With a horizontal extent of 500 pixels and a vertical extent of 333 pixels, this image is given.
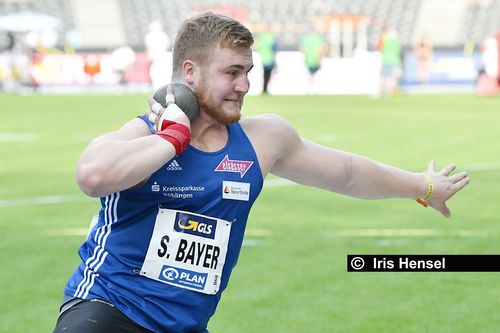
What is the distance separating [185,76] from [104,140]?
47 cm

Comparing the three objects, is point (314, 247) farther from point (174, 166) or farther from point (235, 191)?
point (174, 166)

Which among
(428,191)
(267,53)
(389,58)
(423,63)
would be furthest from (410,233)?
(423,63)

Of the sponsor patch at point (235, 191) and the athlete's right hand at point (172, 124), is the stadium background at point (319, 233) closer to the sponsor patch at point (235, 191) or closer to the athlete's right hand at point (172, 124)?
the sponsor patch at point (235, 191)

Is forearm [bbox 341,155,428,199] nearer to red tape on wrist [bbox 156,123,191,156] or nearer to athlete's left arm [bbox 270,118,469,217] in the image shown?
athlete's left arm [bbox 270,118,469,217]

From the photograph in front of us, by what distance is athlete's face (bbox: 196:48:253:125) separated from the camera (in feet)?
14.0

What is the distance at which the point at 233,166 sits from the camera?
14.4ft

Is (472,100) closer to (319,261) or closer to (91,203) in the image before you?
(91,203)

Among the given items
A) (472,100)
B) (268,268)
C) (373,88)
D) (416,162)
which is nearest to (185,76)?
(268,268)

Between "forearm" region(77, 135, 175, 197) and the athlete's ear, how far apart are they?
40cm

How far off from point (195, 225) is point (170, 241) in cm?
12

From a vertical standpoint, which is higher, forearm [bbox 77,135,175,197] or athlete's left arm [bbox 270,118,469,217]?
Answer: forearm [bbox 77,135,175,197]

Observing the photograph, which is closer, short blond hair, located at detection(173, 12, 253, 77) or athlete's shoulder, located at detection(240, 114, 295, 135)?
short blond hair, located at detection(173, 12, 253, 77)

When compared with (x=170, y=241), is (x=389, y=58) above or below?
below

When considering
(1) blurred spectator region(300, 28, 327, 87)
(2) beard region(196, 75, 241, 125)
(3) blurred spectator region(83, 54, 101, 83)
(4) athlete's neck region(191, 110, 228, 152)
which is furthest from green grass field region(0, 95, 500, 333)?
(3) blurred spectator region(83, 54, 101, 83)
